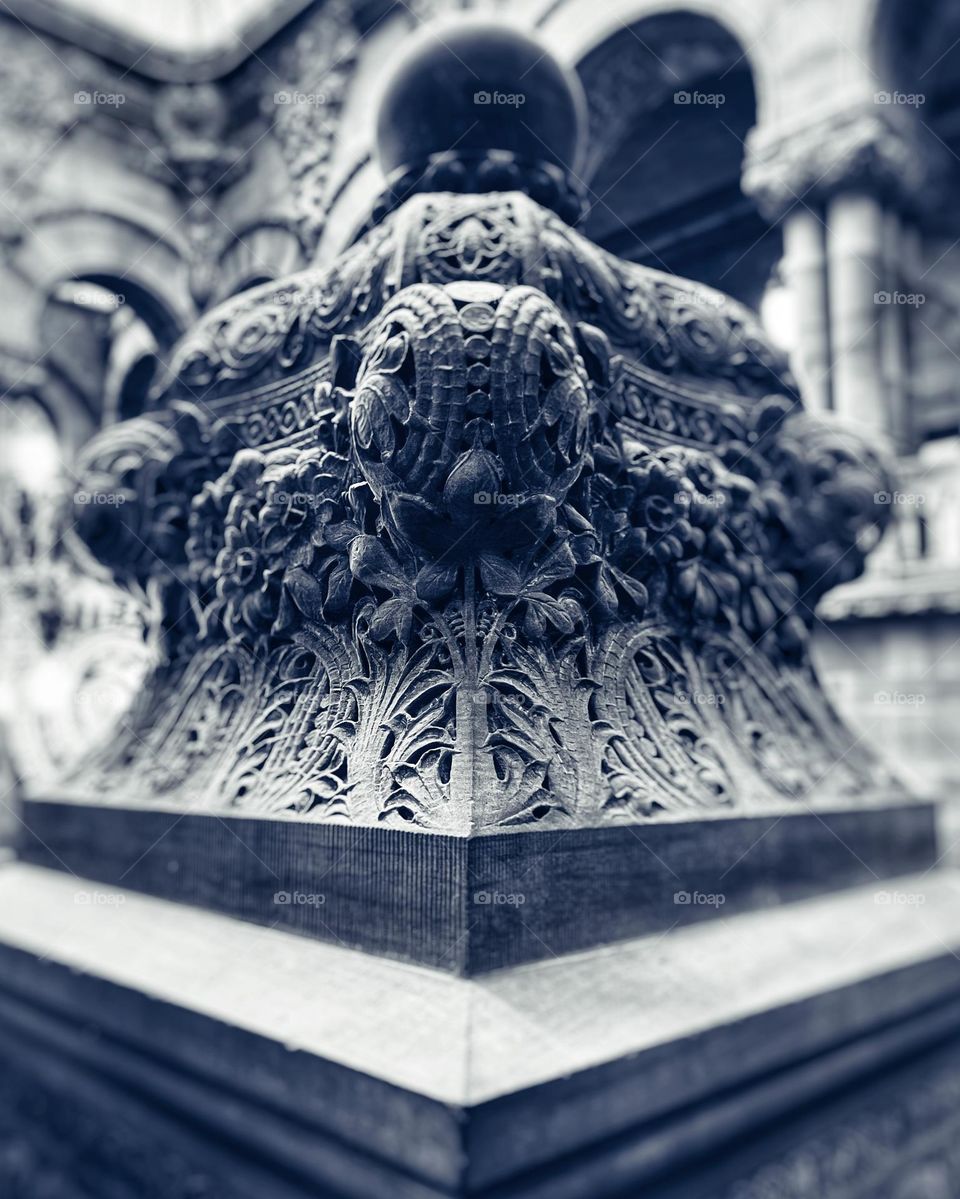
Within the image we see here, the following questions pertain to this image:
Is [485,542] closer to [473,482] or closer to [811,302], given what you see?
[473,482]

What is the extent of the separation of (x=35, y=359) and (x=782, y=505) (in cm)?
847

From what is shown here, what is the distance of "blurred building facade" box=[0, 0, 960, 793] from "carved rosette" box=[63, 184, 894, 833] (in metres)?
0.33

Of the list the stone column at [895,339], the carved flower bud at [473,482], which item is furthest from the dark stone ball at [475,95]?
the stone column at [895,339]

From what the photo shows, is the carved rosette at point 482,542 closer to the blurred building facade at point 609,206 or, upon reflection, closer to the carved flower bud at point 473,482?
the carved flower bud at point 473,482

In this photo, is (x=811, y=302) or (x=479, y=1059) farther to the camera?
(x=811, y=302)

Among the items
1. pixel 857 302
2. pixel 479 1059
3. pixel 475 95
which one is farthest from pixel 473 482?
pixel 857 302

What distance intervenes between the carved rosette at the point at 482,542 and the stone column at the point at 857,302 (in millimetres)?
3778

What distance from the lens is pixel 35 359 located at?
28.4ft

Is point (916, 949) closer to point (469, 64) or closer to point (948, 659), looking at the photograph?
point (469, 64)

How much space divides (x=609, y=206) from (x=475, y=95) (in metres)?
8.23

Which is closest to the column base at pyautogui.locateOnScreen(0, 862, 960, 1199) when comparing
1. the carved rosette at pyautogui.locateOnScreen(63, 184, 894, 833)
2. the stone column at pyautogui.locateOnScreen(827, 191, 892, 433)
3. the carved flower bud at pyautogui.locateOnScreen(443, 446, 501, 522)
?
the carved rosette at pyautogui.locateOnScreen(63, 184, 894, 833)

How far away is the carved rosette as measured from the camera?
106 cm

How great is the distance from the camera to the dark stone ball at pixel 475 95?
55.0 inches

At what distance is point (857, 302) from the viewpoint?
521 cm
